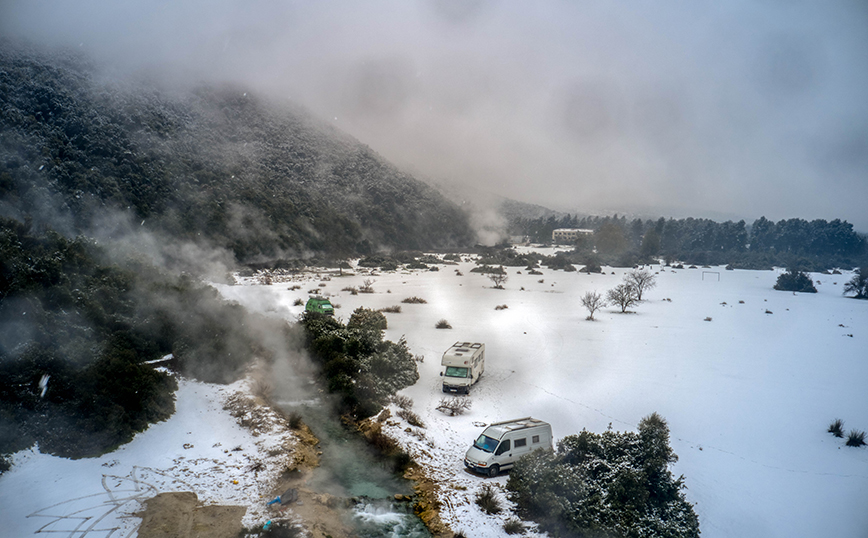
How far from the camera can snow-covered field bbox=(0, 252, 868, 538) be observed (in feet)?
35.3

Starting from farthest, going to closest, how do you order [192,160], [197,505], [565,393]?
[192,160]
[565,393]
[197,505]

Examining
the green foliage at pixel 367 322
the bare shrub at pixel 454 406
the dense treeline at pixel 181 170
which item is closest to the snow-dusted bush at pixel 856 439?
the bare shrub at pixel 454 406

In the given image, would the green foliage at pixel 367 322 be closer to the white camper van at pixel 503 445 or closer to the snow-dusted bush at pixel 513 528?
the white camper van at pixel 503 445

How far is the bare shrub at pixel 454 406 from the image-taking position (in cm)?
1719

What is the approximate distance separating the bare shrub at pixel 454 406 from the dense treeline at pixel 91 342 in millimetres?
9684

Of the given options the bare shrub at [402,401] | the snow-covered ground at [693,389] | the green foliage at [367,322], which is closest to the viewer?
the snow-covered ground at [693,389]

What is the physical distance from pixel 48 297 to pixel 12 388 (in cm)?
519

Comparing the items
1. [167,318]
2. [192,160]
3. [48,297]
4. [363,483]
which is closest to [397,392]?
[363,483]

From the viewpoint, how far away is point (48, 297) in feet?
54.0

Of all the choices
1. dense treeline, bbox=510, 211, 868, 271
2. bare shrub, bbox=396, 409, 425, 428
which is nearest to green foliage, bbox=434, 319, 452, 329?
bare shrub, bbox=396, 409, 425, 428

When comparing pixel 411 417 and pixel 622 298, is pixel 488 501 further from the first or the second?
pixel 622 298

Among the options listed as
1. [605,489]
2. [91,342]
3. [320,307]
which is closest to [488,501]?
[605,489]

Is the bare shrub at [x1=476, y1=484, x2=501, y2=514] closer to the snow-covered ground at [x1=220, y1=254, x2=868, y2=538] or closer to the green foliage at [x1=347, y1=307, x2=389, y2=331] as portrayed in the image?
the snow-covered ground at [x1=220, y1=254, x2=868, y2=538]

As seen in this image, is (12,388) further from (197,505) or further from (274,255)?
(274,255)
